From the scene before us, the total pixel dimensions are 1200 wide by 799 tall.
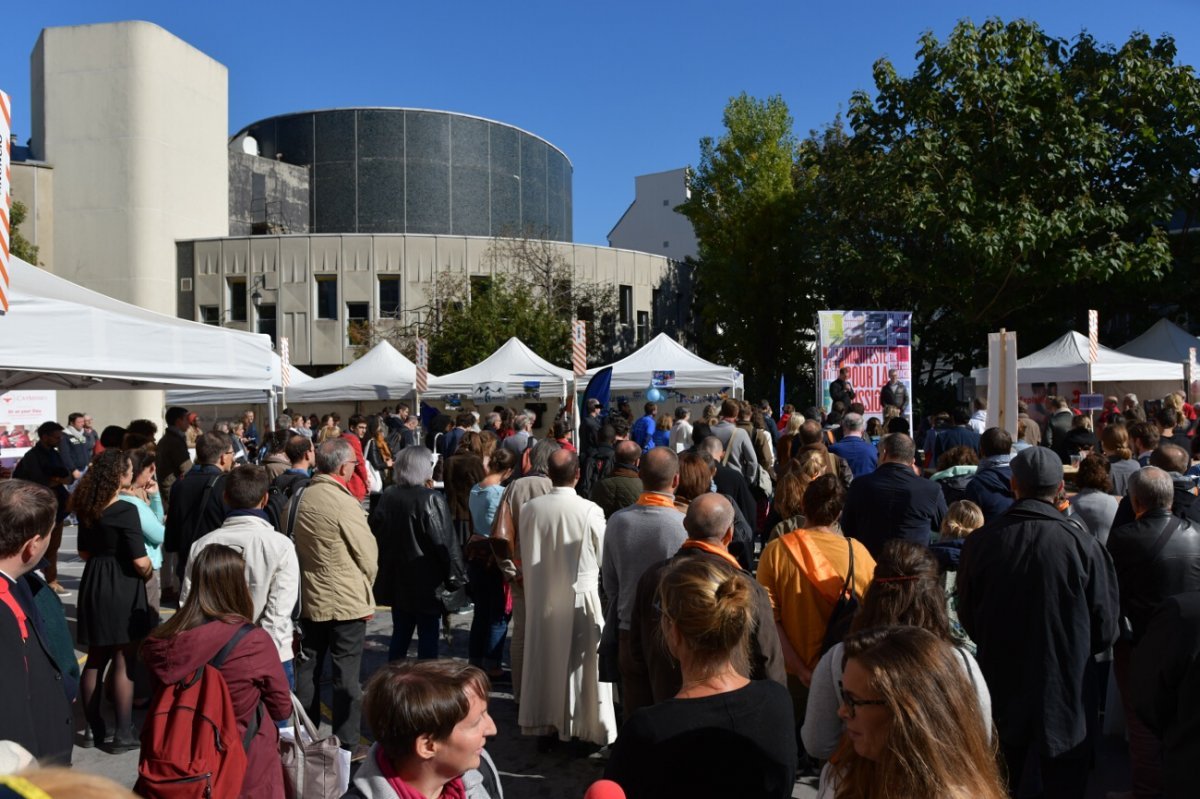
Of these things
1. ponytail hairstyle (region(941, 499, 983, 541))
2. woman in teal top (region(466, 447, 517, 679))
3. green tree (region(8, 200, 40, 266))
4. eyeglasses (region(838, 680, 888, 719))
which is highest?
green tree (region(8, 200, 40, 266))

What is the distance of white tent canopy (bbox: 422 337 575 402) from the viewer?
2008cm

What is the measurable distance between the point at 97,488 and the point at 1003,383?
7924 millimetres

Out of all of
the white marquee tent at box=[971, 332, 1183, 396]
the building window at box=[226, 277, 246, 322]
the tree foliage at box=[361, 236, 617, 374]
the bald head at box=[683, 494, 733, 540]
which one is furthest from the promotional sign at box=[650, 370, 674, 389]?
the building window at box=[226, 277, 246, 322]

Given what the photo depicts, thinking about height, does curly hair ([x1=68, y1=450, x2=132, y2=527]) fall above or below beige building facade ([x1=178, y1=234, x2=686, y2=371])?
below

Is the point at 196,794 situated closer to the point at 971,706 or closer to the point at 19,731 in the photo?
the point at 19,731

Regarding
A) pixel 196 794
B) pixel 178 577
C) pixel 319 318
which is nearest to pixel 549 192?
pixel 319 318

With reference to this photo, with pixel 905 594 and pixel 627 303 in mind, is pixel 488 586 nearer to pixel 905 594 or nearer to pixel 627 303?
pixel 905 594

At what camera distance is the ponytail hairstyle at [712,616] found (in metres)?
2.68

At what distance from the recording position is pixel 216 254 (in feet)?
130

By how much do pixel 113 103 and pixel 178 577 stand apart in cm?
3435

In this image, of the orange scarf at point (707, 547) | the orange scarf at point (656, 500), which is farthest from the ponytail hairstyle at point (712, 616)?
the orange scarf at point (656, 500)

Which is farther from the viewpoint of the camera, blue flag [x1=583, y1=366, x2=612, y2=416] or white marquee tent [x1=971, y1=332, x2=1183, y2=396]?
white marquee tent [x1=971, y1=332, x2=1183, y2=396]

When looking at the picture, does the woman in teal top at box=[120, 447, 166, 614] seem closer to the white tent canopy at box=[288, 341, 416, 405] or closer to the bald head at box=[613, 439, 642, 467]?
the bald head at box=[613, 439, 642, 467]

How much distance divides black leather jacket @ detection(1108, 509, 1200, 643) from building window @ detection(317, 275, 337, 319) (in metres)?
38.6
